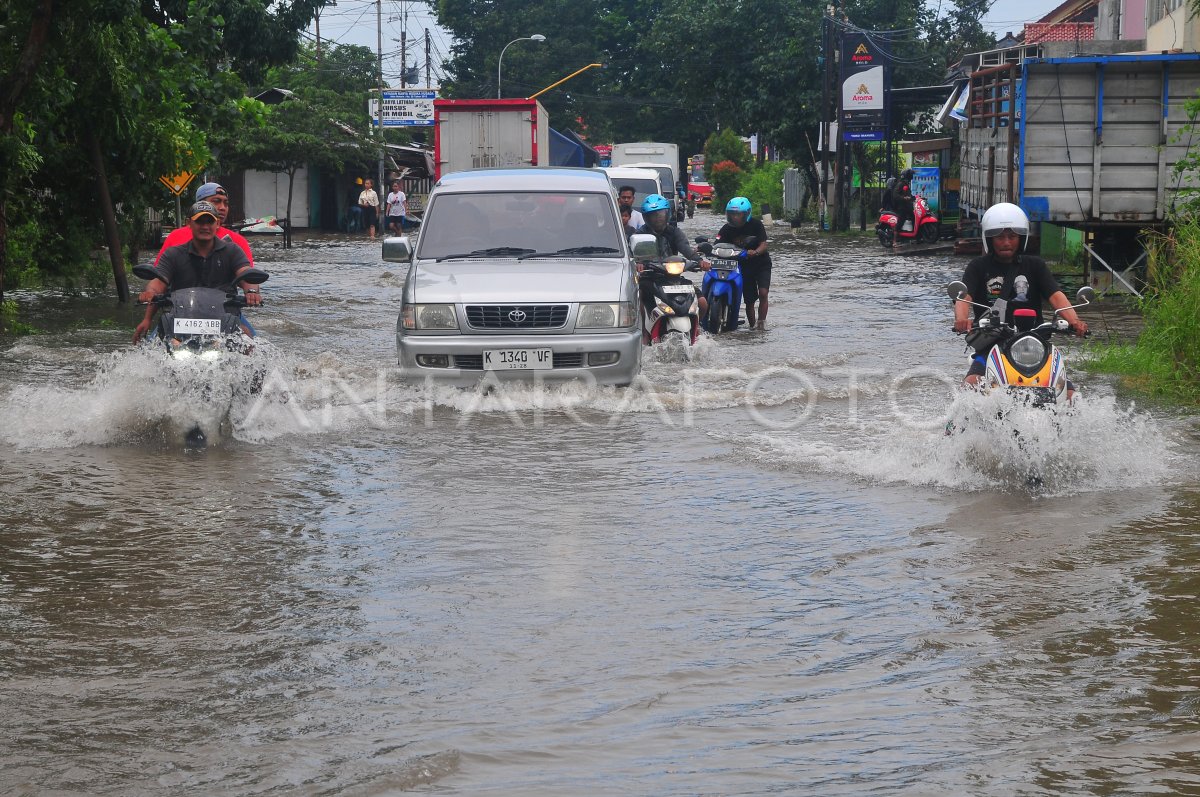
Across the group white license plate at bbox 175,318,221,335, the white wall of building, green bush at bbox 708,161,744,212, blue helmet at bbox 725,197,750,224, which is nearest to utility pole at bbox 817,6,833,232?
the white wall of building

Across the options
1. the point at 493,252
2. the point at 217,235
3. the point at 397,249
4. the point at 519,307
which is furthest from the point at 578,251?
the point at 217,235

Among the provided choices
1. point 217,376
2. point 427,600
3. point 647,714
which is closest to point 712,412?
point 217,376

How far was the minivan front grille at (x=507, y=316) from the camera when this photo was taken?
10734mm

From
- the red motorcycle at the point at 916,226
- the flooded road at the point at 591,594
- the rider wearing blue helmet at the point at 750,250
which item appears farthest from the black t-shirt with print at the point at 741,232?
the red motorcycle at the point at 916,226

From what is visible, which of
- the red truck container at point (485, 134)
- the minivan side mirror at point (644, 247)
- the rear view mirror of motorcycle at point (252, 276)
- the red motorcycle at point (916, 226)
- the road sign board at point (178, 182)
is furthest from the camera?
the red motorcycle at point (916, 226)

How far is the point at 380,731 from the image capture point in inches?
180

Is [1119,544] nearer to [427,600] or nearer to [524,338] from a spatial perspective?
[427,600]

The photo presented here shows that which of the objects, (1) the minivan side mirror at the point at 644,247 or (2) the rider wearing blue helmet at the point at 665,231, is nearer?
(1) the minivan side mirror at the point at 644,247

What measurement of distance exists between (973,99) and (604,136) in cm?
6181

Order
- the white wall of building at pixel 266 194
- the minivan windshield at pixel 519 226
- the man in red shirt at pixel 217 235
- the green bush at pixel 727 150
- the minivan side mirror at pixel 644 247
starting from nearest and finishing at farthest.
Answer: the man in red shirt at pixel 217 235 < the minivan side mirror at pixel 644 247 < the minivan windshield at pixel 519 226 < the white wall of building at pixel 266 194 < the green bush at pixel 727 150

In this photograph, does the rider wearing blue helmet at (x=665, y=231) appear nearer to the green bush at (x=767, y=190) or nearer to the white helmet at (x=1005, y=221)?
the white helmet at (x=1005, y=221)

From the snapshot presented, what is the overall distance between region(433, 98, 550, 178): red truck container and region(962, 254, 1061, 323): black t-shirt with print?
24.7 metres

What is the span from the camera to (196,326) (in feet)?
30.1

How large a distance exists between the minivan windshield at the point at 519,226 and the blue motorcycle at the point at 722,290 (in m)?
4.00
